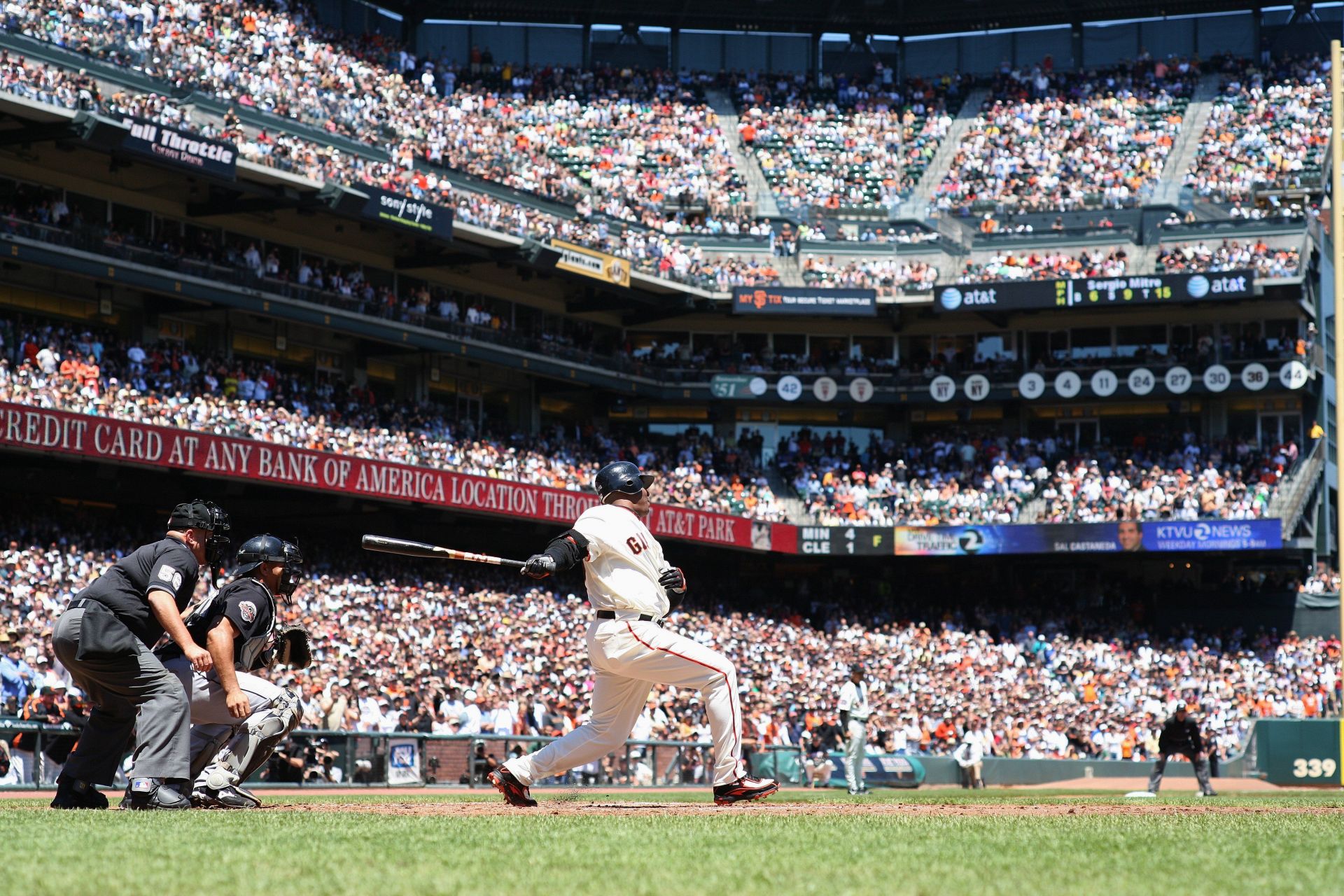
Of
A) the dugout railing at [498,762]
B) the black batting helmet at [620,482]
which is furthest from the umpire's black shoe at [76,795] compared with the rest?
the dugout railing at [498,762]

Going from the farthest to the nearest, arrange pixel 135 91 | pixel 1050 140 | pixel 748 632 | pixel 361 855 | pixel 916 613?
pixel 1050 140
pixel 916 613
pixel 748 632
pixel 135 91
pixel 361 855

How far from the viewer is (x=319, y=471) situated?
33.2m

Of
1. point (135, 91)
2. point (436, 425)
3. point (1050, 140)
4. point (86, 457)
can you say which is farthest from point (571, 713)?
point (1050, 140)

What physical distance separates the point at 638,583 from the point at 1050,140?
43.6 meters

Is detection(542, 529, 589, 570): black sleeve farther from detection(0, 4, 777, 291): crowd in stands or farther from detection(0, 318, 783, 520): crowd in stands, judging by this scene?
detection(0, 4, 777, 291): crowd in stands

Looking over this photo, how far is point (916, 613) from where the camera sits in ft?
148

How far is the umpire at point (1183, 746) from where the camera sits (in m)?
21.4

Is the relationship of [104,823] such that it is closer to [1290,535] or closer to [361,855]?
[361,855]

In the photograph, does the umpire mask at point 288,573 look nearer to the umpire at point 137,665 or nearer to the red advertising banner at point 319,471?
the umpire at point 137,665

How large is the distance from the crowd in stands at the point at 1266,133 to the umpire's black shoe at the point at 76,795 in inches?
1668

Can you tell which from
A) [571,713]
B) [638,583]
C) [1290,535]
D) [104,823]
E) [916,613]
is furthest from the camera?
[916,613]

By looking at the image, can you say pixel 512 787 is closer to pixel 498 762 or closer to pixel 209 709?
pixel 209 709

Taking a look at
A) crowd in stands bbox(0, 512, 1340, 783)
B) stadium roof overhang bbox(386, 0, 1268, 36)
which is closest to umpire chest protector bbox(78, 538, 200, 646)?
crowd in stands bbox(0, 512, 1340, 783)

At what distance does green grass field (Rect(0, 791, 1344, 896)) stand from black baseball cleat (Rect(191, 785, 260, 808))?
2.16ft
